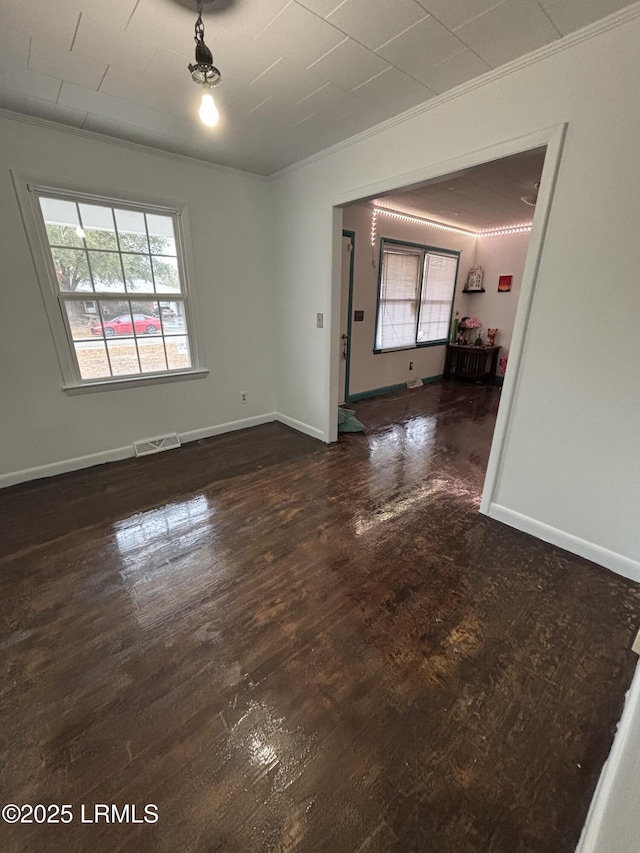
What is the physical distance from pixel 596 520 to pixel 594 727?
1098mm

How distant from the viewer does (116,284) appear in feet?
9.77

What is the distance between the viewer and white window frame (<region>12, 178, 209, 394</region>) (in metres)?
2.54

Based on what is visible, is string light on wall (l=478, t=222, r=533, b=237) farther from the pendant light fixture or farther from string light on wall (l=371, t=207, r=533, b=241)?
the pendant light fixture

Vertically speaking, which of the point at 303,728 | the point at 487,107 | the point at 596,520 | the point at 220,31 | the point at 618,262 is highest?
the point at 220,31

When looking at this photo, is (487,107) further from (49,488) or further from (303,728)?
(49,488)

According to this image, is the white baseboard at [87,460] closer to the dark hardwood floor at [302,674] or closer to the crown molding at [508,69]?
the dark hardwood floor at [302,674]

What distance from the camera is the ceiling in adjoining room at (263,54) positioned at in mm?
1499

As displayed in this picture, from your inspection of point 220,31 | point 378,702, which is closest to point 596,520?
point 378,702

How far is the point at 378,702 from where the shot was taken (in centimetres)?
133

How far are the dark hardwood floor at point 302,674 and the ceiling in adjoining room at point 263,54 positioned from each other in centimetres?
258

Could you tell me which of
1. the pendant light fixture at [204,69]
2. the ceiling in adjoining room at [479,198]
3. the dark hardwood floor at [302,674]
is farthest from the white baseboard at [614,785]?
the ceiling in adjoining room at [479,198]

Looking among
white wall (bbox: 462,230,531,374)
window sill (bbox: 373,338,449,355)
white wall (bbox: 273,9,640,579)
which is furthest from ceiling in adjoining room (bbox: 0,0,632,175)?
white wall (bbox: 462,230,531,374)

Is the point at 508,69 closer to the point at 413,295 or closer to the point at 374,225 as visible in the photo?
the point at 374,225

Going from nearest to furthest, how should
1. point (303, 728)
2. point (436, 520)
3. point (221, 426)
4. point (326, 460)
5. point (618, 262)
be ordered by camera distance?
point (303, 728) < point (618, 262) < point (436, 520) < point (326, 460) < point (221, 426)
